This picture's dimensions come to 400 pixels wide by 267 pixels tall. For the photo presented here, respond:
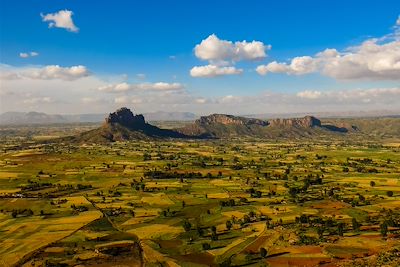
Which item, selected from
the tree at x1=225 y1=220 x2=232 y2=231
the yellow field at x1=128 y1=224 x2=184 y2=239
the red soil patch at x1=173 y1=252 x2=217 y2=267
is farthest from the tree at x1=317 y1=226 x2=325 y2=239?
the yellow field at x1=128 y1=224 x2=184 y2=239

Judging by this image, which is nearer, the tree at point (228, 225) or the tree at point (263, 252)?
the tree at point (263, 252)

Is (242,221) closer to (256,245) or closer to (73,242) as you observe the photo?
(256,245)

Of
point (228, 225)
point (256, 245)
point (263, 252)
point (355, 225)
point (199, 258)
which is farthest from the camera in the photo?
point (228, 225)

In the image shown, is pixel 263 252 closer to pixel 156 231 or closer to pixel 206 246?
pixel 206 246

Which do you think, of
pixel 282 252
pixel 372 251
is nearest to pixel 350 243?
pixel 372 251

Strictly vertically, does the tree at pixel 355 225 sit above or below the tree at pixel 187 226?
above

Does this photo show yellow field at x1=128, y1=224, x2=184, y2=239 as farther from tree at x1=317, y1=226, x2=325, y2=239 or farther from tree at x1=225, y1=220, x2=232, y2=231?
tree at x1=317, y1=226, x2=325, y2=239

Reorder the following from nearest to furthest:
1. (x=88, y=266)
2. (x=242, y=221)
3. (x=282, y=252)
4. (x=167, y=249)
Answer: (x=88, y=266)
(x=282, y=252)
(x=167, y=249)
(x=242, y=221)

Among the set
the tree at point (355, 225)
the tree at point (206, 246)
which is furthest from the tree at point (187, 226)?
the tree at point (355, 225)

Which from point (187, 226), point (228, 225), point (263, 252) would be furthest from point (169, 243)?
point (263, 252)

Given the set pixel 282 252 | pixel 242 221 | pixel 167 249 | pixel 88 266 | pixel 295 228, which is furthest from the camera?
pixel 242 221

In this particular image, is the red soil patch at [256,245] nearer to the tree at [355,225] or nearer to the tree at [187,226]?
the tree at [187,226]
